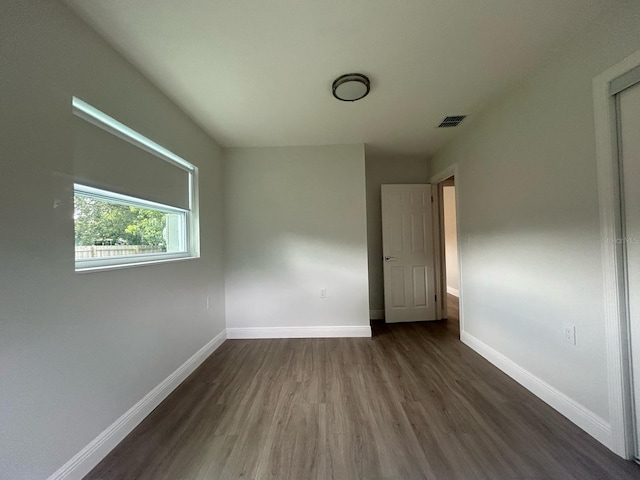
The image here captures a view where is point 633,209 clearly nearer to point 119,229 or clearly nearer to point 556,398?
point 556,398

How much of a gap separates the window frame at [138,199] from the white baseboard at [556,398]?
295 cm

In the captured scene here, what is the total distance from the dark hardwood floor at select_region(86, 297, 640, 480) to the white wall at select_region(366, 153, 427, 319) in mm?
1414

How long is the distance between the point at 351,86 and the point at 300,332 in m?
2.66

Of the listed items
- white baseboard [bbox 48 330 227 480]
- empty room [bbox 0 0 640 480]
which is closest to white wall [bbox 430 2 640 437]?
empty room [bbox 0 0 640 480]

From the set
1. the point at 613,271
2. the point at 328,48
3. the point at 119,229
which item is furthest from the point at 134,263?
the point at 613,271

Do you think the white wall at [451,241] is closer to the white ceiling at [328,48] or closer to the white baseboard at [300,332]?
the white baseboard at [300,332]

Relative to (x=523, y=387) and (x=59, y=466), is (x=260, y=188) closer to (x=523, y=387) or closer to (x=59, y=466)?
(x=59, y=466)

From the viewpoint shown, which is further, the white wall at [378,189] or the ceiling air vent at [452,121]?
the white wall at [378,189]

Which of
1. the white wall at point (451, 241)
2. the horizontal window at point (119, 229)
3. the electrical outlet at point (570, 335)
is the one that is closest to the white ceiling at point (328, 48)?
the horizontal window at point (119, 229)

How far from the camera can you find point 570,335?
1.59 meters

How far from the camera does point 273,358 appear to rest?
2545 millimetres

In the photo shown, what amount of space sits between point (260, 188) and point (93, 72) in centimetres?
187

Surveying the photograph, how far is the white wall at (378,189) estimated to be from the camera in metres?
3.76

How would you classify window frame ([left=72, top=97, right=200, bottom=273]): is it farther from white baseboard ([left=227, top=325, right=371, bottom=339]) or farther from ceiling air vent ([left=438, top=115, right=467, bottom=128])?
ceiling air vent ([left=438, top=115, right=467, bottom=128])
